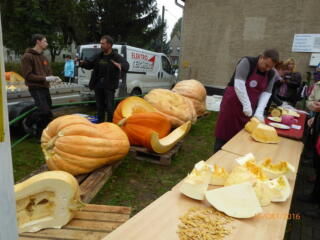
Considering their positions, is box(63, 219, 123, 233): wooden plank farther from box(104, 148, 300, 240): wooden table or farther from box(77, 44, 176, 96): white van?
box(77, 44, 176, 96): white van

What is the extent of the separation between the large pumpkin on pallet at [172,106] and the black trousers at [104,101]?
3.02 ft

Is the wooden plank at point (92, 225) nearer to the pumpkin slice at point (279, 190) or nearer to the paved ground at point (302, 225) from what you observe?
the pumpkin slice at point (279, 190)

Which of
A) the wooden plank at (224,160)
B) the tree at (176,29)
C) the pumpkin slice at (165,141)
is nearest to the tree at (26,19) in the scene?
the pumpkin slice at (165,141)

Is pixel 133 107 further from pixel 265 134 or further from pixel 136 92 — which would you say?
pixel 136 92

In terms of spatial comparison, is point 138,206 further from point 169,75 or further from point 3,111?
point 169,75

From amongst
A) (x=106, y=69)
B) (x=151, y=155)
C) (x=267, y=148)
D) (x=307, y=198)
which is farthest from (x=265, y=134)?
(x=106, y=69)

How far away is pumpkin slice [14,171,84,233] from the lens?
2057 millimetres

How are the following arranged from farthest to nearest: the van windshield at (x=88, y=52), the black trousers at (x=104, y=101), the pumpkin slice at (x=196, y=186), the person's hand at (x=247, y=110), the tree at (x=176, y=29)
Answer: the tree at (x=176, y=29)
the van windshield at (x=88, y=52)
the black trousers at (x=104, y=101)
the person's hand at (x=247, y=110)
the pumpkin slice at (x=196, y=186)

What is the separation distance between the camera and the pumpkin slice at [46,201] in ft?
6.75

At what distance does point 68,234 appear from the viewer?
205 cm

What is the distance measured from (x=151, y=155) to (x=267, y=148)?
2073 millimetres

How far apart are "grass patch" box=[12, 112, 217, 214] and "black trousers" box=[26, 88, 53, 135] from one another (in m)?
0.41

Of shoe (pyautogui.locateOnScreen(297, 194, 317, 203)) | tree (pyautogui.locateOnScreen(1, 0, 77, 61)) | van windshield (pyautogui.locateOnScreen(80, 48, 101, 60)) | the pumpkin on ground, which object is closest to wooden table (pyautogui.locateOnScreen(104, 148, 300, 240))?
shoe (pyautogui.locateOnScreen(297, 194, 317, 203))

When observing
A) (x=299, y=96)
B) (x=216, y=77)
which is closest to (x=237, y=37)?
(x=216, y=77)
